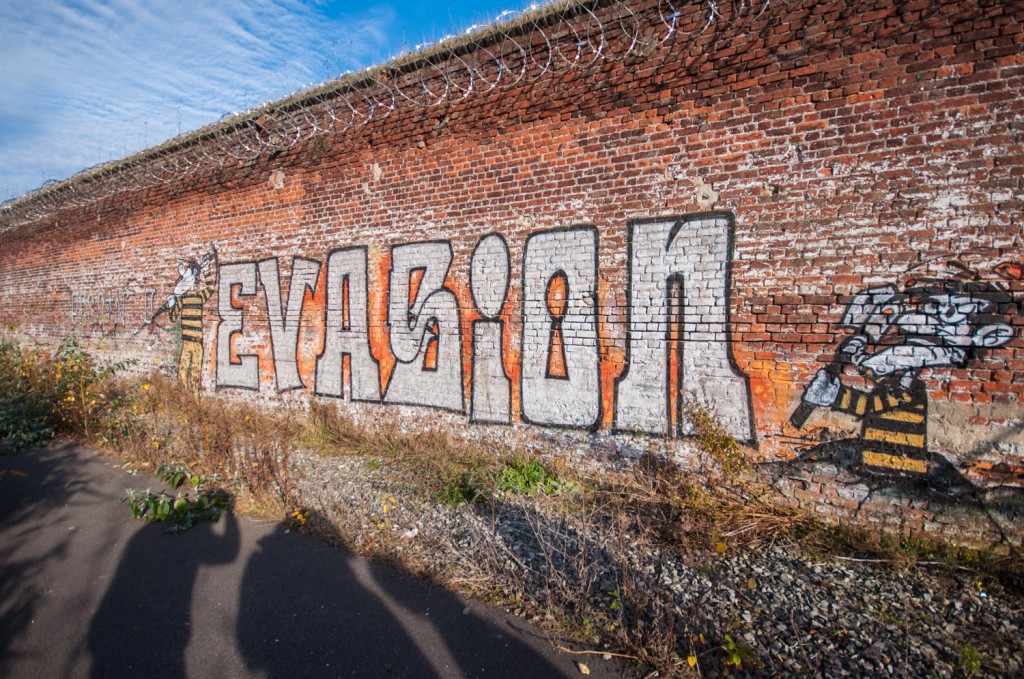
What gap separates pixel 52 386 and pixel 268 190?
4387mm

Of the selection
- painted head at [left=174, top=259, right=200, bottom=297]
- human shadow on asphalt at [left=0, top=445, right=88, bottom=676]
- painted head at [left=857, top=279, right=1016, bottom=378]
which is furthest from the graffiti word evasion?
human shadow on asphalt at [left=0, top=445, right=88, bottom=676]

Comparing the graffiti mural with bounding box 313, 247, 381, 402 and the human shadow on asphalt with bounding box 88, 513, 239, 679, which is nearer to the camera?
the human shadow on asphalt with bounding box 88, 513, 239, 679

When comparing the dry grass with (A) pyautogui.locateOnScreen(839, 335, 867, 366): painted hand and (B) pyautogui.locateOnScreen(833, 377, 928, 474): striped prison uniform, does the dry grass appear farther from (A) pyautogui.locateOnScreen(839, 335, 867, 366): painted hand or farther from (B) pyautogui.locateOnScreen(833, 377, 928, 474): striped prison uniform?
(A) pyautogui.locateOnScreen(839, 335, 867, 366): painted hand

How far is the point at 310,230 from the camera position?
23.0ft

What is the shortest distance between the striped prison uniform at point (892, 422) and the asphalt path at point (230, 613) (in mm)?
2624

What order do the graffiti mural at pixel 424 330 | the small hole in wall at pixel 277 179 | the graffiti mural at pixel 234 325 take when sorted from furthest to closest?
1. the graffiti mural at pixel 234 325
2. the small hole in wall at pixel 277 179
3. the graffiti mural at pixel 424 330

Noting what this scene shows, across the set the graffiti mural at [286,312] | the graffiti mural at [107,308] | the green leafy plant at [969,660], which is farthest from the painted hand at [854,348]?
the graffiti mural at [107,308]

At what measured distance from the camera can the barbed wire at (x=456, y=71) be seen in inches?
176

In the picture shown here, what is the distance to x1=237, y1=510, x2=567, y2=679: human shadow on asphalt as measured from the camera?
109 inches

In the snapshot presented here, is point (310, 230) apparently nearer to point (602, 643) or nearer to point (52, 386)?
point (52, 386)

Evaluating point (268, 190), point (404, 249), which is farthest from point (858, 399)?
point (268, 190)

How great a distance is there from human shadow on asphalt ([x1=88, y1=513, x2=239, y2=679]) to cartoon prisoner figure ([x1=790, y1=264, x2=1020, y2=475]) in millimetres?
4658

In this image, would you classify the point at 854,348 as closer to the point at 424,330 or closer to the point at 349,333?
the point at 424,330

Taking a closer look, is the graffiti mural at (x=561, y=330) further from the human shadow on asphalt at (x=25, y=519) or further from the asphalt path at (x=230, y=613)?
the human shadow on asphalt at (x=25, y=519)
